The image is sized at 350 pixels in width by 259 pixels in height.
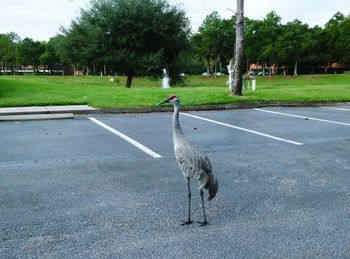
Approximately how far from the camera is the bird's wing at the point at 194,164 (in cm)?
422

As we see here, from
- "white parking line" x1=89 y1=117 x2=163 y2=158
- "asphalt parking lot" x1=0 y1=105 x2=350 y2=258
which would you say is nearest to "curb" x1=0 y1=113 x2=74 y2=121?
"white parking line" x1=89 y1=117 x2=163 y2=158

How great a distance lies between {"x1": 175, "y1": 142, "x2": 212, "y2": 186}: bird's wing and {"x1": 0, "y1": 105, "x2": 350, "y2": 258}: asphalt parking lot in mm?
528

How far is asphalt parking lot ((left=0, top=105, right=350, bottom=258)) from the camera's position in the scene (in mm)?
3830

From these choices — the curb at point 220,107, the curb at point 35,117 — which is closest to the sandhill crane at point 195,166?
the curb at point 35,117

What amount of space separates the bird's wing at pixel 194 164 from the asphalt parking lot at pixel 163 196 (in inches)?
20.8

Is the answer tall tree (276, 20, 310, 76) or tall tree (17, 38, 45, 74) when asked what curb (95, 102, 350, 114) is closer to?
tall tree (276, 20, 310, 76)

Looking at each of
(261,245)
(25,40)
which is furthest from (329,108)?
(25,40)

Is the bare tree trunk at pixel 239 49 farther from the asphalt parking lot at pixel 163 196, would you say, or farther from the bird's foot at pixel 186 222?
the bird's foot at pixel 186 222

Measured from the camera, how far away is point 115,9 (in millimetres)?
33750

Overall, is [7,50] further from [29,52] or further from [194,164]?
[194,164]

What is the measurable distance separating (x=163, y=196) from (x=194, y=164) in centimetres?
114

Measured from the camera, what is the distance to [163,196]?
17.0ft

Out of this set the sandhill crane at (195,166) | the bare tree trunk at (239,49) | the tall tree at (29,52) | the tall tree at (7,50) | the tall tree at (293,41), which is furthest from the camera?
the tall tree at (7,50)

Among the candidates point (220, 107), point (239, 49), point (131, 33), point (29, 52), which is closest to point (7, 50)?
point (29, 52)
